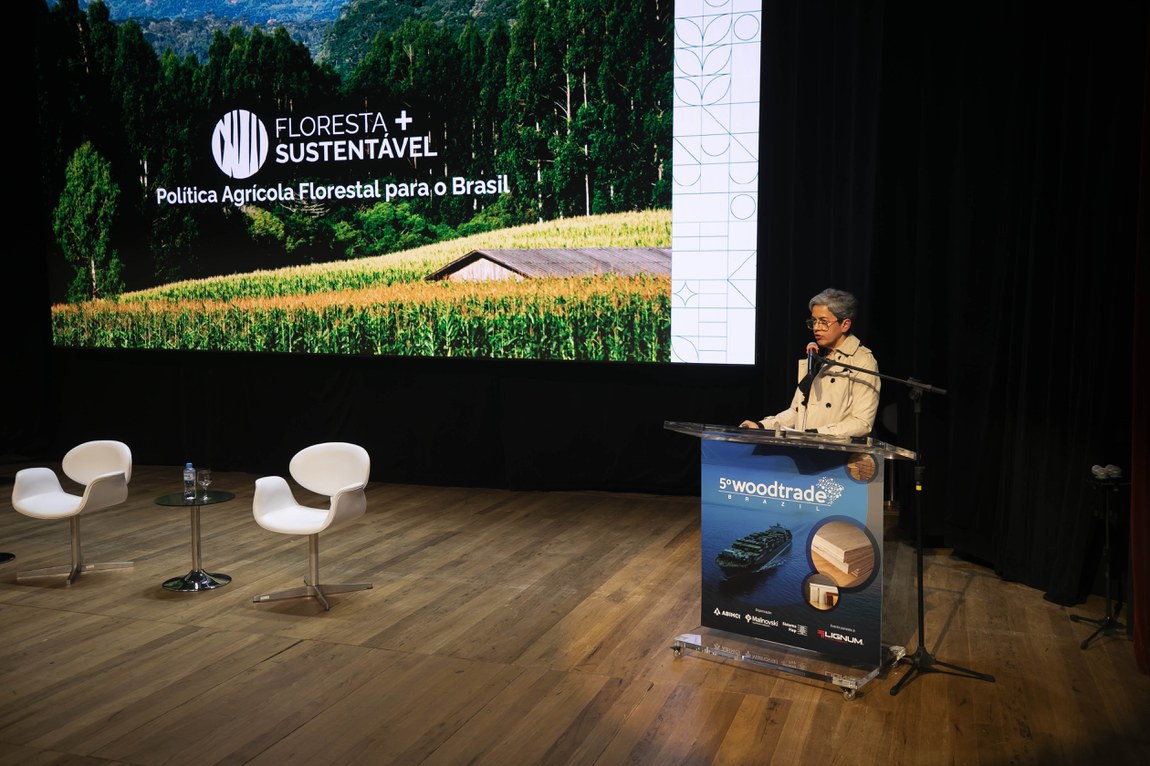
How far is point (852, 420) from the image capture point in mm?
4586

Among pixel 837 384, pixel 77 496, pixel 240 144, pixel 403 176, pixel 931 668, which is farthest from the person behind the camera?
pixel 240 144

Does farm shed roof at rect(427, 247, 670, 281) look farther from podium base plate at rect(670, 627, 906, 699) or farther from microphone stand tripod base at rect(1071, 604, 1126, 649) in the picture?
microphone stand tripod base at rect(1071, 604, 1126, 649)

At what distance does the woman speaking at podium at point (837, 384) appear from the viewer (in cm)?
458

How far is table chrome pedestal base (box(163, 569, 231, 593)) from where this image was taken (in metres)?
5.58

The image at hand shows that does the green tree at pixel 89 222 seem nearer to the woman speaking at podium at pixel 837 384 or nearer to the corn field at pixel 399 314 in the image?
the corn field at pixel 399 314

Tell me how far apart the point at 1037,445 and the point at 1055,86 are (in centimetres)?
182

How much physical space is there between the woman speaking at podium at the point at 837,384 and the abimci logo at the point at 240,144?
5.60 metres

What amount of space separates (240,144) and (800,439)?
6.32 meters

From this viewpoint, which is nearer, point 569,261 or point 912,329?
point 912,329

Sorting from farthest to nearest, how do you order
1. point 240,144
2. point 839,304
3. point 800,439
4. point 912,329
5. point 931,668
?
point 240,144
point 912,329
point 839,304
point 931,668
point 800,439

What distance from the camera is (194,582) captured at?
5602 mm

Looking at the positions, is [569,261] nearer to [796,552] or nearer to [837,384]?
[837,384]

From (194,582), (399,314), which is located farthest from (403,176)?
(194,582)

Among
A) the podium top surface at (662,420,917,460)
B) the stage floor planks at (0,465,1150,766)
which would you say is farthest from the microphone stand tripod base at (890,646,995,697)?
the podium top surface at (662,420,917,460)
